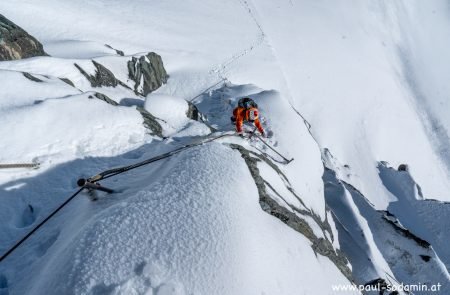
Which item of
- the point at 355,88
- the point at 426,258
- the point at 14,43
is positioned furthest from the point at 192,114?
the point at 355,88

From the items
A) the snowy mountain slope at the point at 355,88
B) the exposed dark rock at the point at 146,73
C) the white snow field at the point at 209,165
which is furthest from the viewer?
the snowy mountain slope at the point at 355,88

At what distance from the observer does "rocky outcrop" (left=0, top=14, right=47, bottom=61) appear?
12.4 m

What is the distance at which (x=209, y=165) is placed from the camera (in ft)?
23.5

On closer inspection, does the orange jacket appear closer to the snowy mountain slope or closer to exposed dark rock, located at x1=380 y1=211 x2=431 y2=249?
exposed dark rock, located at x1=380 y1=211 x2=431 y2=249

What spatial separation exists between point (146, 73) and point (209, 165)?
13402mm

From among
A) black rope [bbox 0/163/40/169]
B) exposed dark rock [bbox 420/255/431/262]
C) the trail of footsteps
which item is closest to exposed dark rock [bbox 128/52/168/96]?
the trail of footsteps

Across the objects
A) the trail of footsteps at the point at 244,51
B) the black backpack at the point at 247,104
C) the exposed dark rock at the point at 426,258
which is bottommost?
the exposed dark rock at the point at 426,258

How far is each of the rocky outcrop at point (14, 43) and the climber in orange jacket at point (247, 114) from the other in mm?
7693

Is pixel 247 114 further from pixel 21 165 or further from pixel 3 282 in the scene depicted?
pixel 3 282

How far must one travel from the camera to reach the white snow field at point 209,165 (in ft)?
17.8

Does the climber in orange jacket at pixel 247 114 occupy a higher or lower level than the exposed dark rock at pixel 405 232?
higher

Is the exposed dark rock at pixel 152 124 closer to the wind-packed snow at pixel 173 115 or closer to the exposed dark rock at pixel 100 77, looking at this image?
the wind-packed snow at pixel 173 115

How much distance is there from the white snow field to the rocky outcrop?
1.27m

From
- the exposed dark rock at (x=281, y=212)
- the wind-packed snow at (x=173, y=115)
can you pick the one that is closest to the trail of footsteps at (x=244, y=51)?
the wind-packed snow at (x=173, y=115)
